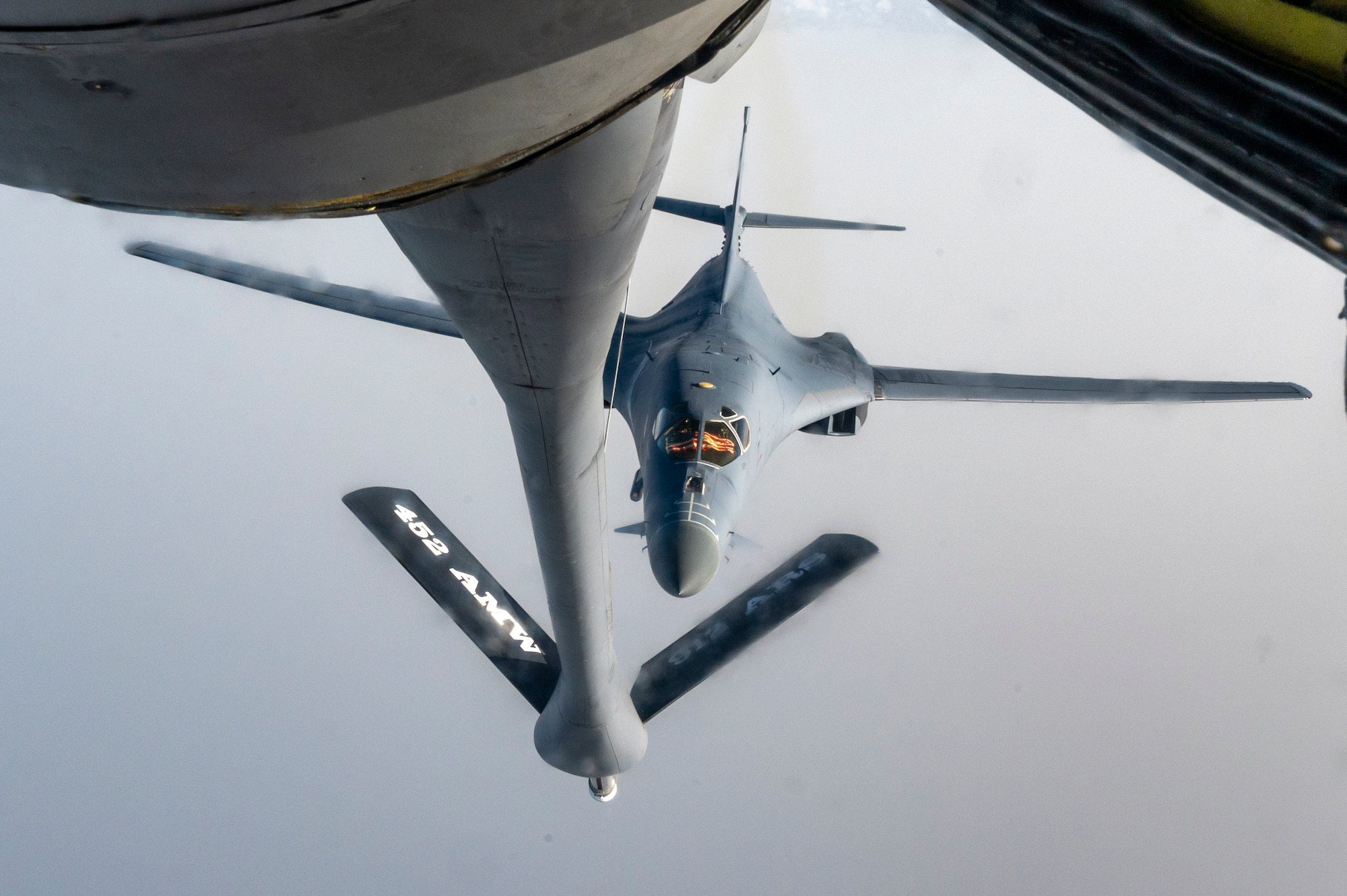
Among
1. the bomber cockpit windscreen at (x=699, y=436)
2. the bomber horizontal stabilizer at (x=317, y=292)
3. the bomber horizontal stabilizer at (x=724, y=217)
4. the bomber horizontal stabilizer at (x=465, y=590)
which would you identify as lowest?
the bomber horizontal stabilizer at (x=465, y=590)

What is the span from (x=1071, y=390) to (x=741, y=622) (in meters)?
5.03

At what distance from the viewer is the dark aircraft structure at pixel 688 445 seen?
8312 mm

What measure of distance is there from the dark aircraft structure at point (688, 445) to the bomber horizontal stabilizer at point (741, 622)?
0.02m

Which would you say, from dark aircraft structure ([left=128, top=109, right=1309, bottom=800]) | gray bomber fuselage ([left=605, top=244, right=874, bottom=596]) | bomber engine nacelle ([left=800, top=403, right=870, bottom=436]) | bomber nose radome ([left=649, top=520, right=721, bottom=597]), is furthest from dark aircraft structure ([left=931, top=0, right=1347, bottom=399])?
Result: bomber engine nacelle ([left=800, top=403, right=870, bottom=436])

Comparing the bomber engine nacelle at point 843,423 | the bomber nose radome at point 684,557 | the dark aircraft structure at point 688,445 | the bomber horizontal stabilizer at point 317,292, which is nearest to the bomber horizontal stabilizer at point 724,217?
the dark aircraft structure at point 688,445

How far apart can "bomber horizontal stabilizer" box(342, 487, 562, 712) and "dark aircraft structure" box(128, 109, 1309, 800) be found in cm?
2

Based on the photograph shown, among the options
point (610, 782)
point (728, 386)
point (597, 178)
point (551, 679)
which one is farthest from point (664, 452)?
point (597, 178)

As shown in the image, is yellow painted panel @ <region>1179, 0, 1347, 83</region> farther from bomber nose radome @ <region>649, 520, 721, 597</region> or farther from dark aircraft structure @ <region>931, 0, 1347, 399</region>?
bomber nose radome @ <region>649, 520, 721, 597</region>

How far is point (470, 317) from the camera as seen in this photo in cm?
240

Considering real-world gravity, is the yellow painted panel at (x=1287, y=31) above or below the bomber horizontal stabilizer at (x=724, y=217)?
below

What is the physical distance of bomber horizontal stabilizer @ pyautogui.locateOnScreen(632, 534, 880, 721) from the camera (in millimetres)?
9242

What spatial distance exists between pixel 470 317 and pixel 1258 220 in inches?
74.4

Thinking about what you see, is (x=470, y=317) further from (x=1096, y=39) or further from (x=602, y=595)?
(x=602, y=595)

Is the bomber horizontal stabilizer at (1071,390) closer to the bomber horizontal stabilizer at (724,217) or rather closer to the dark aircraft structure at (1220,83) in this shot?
the bomber horizontal stabilizer at (724,217)
